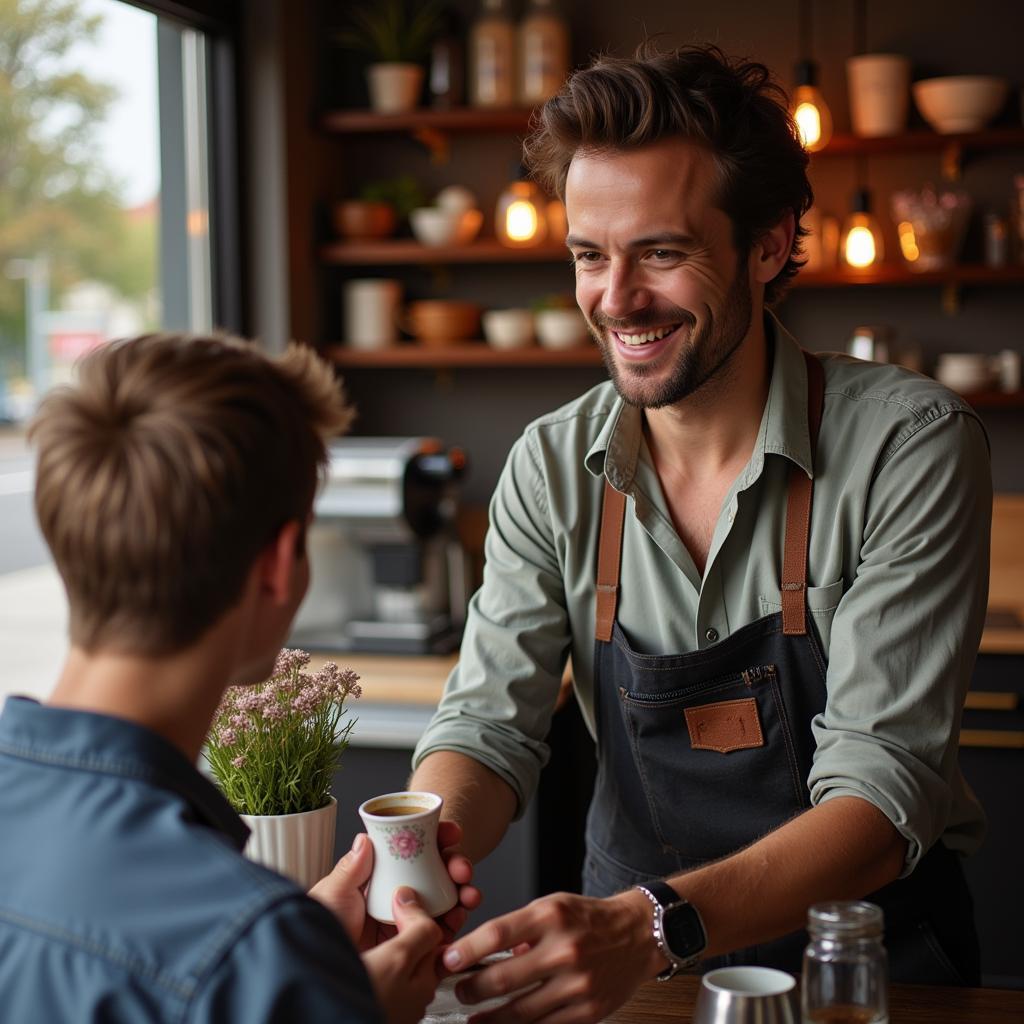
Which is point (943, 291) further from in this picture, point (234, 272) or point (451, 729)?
point (451, 729)

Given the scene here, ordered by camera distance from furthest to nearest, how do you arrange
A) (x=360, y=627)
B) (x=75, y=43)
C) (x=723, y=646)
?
(x=360, y=627) → (x=75, y=43) → (x=723, y=646)

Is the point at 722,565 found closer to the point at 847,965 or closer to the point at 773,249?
the point at 773,249

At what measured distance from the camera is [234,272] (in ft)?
12.7

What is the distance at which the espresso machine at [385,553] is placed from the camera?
3.21 metres

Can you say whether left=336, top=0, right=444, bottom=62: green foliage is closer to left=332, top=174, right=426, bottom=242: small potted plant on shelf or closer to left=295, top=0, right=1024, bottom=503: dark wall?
left=295, top=0, right=1024, bottom=503: dark wall

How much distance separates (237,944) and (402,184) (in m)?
3.52

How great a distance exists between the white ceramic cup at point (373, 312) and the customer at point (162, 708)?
10.1 feet

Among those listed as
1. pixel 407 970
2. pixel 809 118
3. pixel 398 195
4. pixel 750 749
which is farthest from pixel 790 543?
pixel 398 195

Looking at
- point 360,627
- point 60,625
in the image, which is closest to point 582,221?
point 360,627

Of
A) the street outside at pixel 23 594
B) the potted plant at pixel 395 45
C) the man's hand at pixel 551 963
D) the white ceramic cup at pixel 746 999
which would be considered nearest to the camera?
the white ceramic cup at pixel 746 999

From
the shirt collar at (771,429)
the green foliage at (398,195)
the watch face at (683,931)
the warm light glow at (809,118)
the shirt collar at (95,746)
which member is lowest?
the watch face at (683,931)

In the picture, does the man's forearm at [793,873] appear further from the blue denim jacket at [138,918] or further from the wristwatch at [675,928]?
the blue denim jacket at [138,918]

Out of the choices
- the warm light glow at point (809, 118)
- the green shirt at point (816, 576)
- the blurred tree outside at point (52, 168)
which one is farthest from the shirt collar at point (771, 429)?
the warm light glow at point (809, 118)

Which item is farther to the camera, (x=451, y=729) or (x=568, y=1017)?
(x=451, y=729)
